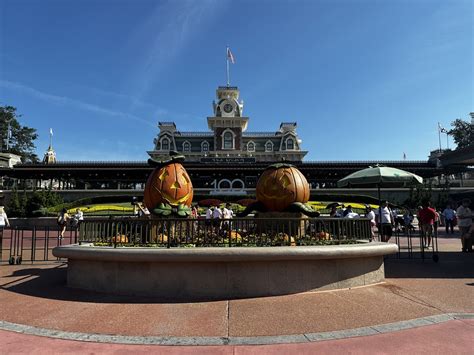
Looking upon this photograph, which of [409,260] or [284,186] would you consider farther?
[409,260]

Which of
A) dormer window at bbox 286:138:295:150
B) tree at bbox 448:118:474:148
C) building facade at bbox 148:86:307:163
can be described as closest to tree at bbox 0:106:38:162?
building facade at bbox 148:86:307:163

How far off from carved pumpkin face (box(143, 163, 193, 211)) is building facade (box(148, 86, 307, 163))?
61697 millimetres

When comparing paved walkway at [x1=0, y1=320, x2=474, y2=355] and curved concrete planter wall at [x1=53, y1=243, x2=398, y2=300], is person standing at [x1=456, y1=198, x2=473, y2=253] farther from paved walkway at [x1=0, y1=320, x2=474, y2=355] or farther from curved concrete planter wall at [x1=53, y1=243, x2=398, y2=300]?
paved walkway at [x1=0, y1=320, x2=474, y2=355]

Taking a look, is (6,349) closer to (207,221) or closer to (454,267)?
(207,221)

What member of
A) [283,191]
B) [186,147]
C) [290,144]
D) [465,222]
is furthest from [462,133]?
[283,191]

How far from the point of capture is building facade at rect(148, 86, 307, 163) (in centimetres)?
7350

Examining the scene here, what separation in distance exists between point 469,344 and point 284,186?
Answer: 5.58 metres

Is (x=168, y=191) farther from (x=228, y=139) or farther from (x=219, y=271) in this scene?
(x=228, y=139)

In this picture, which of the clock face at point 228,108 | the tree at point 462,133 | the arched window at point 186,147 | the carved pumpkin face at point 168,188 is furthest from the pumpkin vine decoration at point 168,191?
the tree at point 462,133

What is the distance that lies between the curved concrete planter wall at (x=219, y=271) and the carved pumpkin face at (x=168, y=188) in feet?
9.78

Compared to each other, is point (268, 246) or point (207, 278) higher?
point (268, 246)

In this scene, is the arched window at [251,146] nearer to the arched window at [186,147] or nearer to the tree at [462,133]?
the arched window at [186,147]

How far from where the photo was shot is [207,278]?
20.8 ft

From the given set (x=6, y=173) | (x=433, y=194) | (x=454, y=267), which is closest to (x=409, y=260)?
(x=454, y=267)
